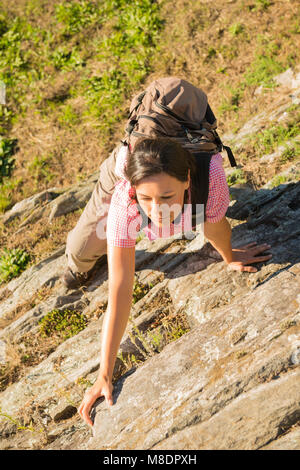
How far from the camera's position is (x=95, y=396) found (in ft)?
12.4

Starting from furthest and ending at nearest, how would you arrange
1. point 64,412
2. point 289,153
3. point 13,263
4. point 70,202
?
point 70,202 → point 13,263 → point 289,153 → point 64,412

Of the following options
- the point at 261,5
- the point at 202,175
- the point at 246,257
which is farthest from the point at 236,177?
the point at 261,5

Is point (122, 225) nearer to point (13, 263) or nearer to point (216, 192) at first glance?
point (216, 192)

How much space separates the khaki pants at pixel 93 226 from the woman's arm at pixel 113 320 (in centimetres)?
155

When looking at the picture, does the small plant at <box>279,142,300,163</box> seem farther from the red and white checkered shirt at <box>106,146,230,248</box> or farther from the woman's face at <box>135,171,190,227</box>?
the woman's face at <box>135,171,190,227</box>

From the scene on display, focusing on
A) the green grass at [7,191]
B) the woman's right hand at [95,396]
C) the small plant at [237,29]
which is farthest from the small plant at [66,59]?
the woman's right hand at [95,396]

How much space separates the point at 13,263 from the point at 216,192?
16.1 feet

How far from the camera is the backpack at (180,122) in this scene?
3783 mm

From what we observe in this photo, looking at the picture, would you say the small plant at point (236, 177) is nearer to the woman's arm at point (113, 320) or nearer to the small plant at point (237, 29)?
the woman's arm at point (113, 320)

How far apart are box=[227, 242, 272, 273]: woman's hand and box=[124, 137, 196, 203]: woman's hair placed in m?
1.60

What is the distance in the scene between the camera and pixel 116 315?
12.2ft
